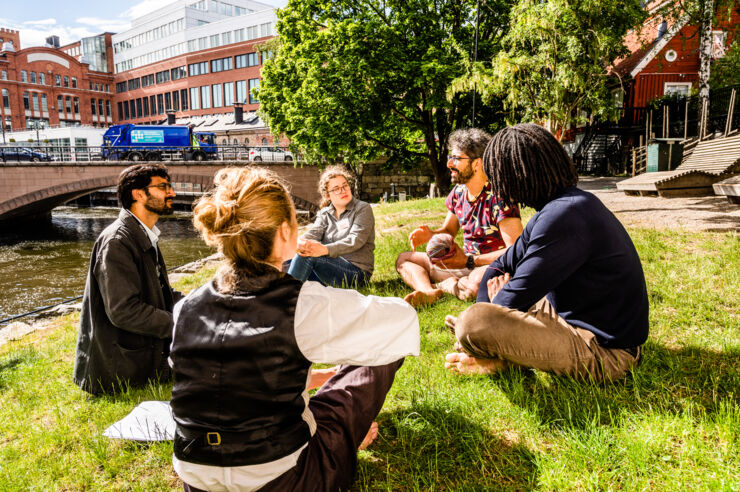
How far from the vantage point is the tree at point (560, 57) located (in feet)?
30.4

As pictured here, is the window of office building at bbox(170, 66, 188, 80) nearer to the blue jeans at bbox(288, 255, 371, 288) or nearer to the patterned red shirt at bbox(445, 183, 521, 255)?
the blue jeans at bbox(288, 255, 371, 288)

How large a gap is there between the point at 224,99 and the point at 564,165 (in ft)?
217

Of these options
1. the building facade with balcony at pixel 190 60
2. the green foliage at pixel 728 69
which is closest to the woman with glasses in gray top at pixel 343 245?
the green foliage at pixel 728 69

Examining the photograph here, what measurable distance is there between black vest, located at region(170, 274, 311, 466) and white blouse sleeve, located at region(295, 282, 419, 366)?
5 centimetres

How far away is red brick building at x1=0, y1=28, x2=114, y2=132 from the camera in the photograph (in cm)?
6544

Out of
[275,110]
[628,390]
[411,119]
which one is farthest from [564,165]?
[275,110]

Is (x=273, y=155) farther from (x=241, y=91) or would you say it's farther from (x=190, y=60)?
(x=190, y=60)

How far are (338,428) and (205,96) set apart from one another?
229 ft

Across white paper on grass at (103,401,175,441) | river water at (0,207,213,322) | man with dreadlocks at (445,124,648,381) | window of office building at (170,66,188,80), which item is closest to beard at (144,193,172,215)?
white paper on grass at (103,401,175,441)

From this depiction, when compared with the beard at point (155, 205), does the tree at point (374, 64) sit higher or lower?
higher

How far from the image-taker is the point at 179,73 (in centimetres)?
6756

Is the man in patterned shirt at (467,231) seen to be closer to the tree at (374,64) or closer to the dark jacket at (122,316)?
the dark jacket at (122,316)

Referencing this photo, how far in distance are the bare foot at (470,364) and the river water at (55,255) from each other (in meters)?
10.7

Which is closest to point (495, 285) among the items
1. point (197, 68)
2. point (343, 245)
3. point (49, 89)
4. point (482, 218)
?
point (482, 218)
